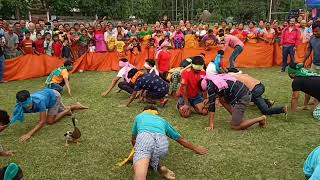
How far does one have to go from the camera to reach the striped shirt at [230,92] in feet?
20.7

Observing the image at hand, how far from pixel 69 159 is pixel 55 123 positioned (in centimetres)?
192

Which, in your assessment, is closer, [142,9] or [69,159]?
[69,159]

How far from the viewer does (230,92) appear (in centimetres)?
647

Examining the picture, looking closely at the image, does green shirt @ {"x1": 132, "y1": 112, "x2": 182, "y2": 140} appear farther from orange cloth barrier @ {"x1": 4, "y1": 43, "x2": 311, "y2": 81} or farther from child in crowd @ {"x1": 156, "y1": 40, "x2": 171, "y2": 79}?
orange cloth barrier @ {"x1": 4, "y1": 43, "x2": 311, "y2": 81}

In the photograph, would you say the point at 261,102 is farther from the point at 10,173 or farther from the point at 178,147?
the point at 10,173

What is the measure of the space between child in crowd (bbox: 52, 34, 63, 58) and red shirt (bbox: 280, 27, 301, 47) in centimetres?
774

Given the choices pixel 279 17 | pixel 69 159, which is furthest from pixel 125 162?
pixel 279 17

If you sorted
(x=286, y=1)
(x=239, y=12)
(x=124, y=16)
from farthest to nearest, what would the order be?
1. (x=286, y=1)
2. (x=239, y=12)
3. (x=124, y=16)

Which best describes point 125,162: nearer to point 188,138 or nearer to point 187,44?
point 188,138

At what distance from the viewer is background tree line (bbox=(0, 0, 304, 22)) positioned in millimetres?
33562

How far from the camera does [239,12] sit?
48219 mm

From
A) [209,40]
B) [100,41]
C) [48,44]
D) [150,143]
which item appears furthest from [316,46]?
[48,44]

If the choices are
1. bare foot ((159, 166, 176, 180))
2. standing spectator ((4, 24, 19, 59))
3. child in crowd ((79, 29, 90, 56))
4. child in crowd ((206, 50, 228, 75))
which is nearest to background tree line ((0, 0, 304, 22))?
child in crowd ((79, 29, 90, 56))

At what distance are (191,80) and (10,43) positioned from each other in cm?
740
